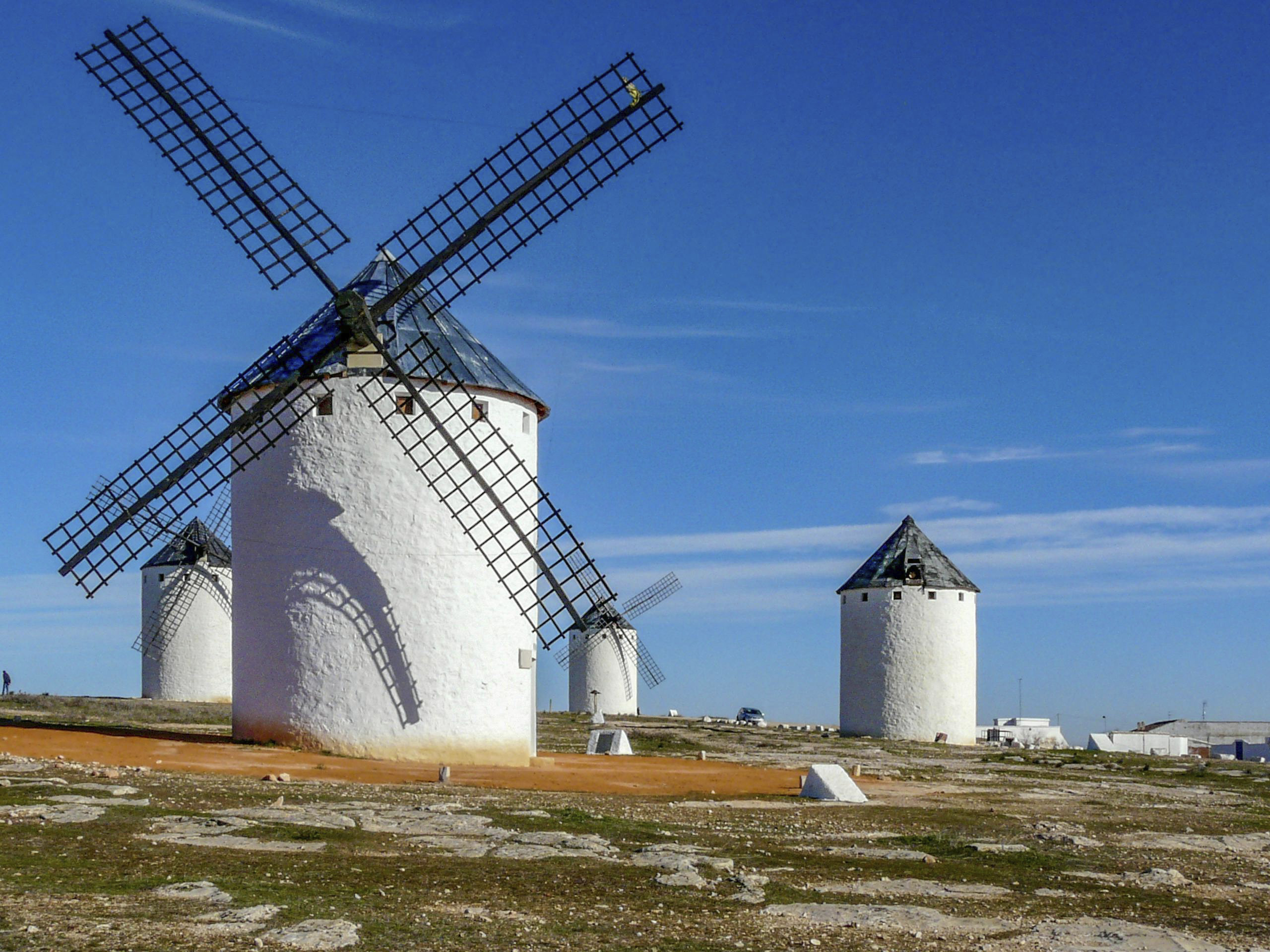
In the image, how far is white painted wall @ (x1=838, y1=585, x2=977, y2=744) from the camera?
4112 cm

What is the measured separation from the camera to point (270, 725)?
20.8 meters

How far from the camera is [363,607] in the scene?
20.3 m

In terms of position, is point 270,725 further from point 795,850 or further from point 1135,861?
point 1135,861

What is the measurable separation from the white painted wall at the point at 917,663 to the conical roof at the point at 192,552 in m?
24.5

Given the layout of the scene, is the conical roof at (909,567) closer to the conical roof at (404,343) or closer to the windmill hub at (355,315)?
the conical roof at (404,343)

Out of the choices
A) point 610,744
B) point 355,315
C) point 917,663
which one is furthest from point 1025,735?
point 355,315

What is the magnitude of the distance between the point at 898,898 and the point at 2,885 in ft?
18.9

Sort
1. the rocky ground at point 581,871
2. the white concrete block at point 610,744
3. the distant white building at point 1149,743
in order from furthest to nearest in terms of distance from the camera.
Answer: the distant white building at point 1149,743, the white concrete block at point 610,744, the rocky ground at point 581,871

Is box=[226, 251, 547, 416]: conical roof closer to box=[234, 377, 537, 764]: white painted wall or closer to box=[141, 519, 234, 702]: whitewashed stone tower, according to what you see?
box=[234, 377, 537, 764]: white painted wall

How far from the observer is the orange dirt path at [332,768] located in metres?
17.8

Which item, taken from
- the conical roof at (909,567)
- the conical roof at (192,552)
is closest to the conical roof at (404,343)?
the conical roof at (909,567)

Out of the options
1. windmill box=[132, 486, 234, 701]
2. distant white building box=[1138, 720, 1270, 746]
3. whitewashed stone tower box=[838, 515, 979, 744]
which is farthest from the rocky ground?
distant white building box=[1138, 720, 1270, 746]

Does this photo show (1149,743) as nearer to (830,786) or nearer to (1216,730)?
(1216,730)

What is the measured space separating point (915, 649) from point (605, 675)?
23.4 meters
